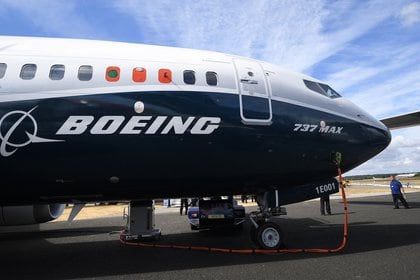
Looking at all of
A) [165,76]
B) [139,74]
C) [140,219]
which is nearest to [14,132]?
[139,74]

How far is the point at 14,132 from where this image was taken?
724cm

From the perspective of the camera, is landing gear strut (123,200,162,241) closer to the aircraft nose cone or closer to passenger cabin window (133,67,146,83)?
passenger cabin window (133,67,146,83)

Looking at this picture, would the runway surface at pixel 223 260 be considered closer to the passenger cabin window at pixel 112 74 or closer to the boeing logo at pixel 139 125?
the boeing logo at pixel 139 125

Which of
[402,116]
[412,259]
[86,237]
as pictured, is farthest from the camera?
[402,116]

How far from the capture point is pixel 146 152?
7.79 m

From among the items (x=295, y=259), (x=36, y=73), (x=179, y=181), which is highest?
(x=36, y=73)

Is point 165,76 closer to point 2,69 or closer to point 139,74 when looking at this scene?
point 139,74

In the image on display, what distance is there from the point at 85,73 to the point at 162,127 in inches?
77.0

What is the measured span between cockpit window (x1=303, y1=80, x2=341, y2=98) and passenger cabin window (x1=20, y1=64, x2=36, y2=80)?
636 cm

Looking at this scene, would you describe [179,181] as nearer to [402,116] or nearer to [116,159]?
[116,159]

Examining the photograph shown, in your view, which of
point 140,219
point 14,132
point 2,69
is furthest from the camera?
point 140,219

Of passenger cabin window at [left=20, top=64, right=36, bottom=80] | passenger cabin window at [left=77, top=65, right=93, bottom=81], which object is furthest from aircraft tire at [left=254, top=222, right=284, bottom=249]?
passenger cabin window at [left=20, top=64, right=36, bottom=80]

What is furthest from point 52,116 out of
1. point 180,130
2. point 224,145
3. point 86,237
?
point 86,237

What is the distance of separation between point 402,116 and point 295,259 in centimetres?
2454
